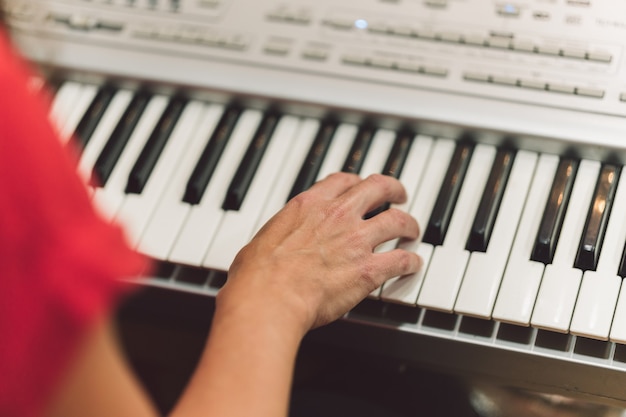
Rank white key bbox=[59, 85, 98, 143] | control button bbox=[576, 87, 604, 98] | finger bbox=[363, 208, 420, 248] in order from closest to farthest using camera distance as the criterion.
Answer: finger bbox=[363, 208, 420, 248] < control button bbox=[576, 87, 604, 98] < white key bbox=[59, 85, 98, 143]

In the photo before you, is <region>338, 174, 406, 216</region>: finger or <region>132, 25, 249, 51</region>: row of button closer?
<region>338, 174, 406, 216</region>: finger

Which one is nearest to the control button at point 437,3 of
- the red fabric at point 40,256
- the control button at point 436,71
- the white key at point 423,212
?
the control button at point 436,71

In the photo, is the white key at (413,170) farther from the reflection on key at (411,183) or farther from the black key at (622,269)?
the black key at (622,269)

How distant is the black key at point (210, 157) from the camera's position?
3.93 ft

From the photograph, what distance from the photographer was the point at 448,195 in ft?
3.71

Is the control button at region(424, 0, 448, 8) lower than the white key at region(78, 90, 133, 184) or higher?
higher

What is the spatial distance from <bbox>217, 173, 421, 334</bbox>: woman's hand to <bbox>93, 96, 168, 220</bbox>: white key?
30 centimetres

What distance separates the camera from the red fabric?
1.74 ft

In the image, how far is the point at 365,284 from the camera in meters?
0.99

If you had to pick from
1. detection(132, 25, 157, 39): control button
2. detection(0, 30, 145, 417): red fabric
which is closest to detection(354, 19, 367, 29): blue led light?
detection(132, 25, 157, 39): control button

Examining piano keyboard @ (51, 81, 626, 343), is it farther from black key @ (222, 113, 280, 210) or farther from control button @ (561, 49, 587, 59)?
control button @ (561, 49, 587, 59)

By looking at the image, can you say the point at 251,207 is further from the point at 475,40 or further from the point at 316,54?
the point at 475,40

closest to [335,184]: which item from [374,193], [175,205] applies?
[374,193]

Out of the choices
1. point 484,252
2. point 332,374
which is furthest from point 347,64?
point 332,374
